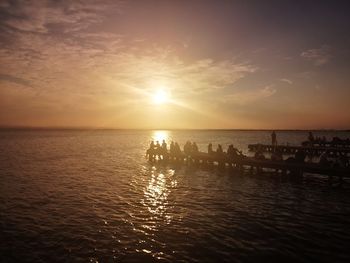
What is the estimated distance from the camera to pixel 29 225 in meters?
13.2

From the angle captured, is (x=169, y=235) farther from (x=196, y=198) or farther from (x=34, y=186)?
(x=34, y=186)

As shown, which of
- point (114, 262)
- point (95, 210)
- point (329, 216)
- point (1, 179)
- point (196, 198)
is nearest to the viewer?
point (114, 262)

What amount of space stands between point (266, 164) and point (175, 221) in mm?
14347

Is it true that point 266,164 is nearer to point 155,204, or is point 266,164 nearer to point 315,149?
point 155,204

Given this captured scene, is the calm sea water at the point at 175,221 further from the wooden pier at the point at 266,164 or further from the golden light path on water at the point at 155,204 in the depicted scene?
the wooden pier at the point at 266,164

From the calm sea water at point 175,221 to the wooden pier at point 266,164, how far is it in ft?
3.71

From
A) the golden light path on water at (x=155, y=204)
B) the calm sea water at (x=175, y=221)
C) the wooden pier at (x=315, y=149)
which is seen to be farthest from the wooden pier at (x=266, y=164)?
the wooden pier at (x=315, y=149)

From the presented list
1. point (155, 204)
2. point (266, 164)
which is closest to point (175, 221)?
point (155, 204)

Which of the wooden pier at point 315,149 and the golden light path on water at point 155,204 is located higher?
the wooden pier at point 315,149

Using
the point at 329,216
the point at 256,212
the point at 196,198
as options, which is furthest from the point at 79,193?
the point at 329,216

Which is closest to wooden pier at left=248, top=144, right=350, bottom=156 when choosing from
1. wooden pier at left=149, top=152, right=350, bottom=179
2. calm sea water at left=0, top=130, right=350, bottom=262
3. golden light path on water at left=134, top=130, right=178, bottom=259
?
wooden pier at left=149, top=152, right=350, bottom=179

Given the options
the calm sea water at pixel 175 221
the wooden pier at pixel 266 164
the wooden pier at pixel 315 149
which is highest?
the wooden pier at pixel 315 149

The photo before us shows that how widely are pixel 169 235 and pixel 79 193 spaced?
1002cm

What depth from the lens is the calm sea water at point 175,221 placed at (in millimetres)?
10349
